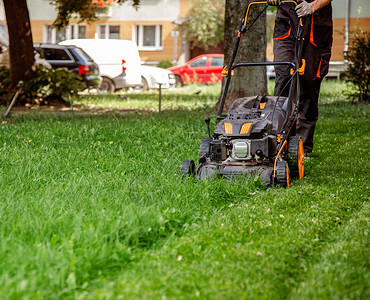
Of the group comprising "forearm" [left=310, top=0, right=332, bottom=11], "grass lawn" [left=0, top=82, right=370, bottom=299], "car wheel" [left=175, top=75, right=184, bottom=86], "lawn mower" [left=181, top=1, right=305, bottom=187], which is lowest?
"grass lawn" [left=0, top=82, right=370, bottom=299]

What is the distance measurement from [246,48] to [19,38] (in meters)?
5.10

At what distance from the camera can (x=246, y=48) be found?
9961mm

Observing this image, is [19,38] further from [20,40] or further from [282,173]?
[282,173]

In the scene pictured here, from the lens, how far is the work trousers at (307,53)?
20.0ft

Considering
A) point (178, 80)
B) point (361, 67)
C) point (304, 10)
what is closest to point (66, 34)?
point (178, 80)

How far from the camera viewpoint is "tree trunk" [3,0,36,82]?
1216 cm

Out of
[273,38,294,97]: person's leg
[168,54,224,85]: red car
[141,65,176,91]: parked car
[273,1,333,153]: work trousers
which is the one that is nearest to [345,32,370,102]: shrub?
[273,1,333,153]: work trousers

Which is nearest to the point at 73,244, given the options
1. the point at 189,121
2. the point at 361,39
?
A: the point at 189,121

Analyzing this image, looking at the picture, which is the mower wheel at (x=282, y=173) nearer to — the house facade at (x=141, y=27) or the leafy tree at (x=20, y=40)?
the leafy tree at (x=20, y=40)

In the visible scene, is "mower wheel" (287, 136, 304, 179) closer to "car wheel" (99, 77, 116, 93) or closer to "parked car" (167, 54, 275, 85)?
"car wheel" (99, 77, 116, 93)

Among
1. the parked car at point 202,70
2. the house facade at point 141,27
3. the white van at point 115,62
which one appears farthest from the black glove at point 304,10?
the house facade at point 141,27

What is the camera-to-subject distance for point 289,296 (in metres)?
2.67

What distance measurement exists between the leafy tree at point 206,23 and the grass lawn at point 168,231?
26.2 metres

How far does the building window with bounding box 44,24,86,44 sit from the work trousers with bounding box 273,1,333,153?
95.2 ft
